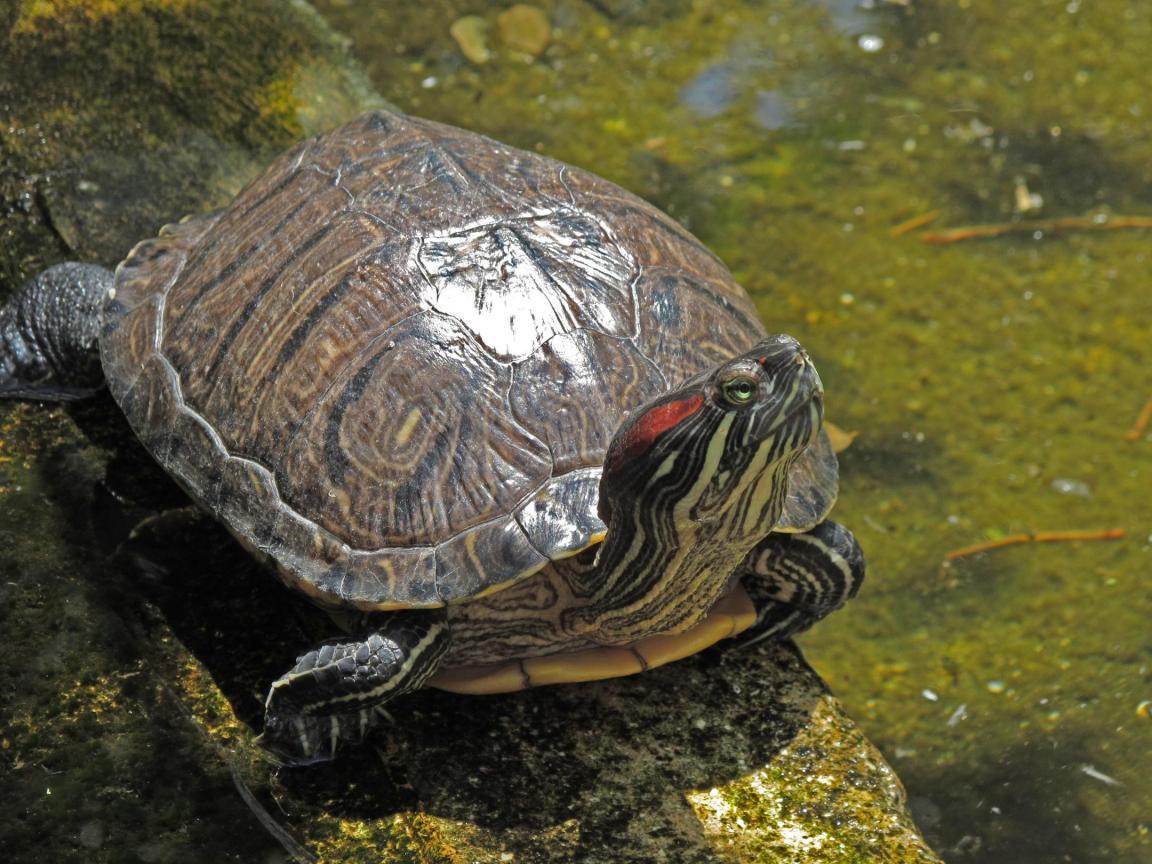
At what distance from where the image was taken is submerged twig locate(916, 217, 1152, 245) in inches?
288

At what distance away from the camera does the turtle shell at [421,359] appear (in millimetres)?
3713

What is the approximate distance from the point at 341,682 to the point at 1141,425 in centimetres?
445

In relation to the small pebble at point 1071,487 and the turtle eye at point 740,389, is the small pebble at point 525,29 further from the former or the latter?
the turtle eye at point 740,389

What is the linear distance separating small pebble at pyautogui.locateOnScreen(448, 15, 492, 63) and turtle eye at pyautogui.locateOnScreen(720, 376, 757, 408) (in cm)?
544

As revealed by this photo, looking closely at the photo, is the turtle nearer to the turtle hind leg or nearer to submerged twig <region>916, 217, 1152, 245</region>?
the turtle hind leg

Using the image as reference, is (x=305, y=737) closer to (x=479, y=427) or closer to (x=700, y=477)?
(x=479, y=427)

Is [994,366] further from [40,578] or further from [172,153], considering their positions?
[40,578]

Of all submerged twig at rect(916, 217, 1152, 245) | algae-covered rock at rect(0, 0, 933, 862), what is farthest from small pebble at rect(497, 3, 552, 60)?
algae-covered rock at rect(0, 0, 933, 862)

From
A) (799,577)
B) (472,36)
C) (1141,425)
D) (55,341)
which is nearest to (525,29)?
(472,36)

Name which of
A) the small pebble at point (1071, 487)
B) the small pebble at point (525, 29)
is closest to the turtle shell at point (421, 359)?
the small pebble at point (1071, 487)

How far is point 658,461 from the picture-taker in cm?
339

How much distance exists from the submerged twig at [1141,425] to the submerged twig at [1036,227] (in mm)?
1341

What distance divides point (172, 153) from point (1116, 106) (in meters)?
5.73

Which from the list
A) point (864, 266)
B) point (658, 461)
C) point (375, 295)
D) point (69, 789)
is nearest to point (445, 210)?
point (375, 295)
